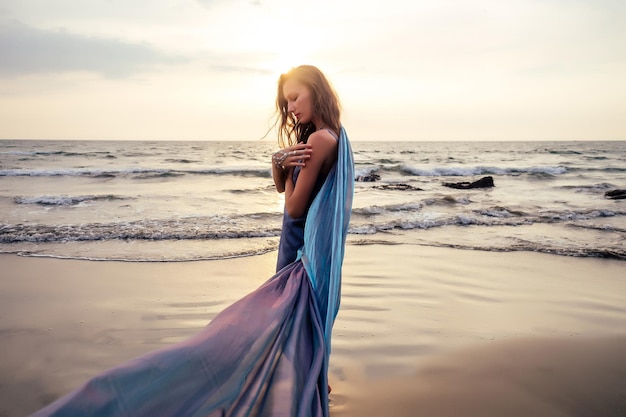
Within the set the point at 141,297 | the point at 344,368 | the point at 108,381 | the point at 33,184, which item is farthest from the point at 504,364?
the point at 33,184

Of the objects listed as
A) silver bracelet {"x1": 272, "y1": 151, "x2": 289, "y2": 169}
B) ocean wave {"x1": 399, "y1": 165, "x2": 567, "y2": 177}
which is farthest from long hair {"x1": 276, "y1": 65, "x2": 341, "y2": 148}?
ocean wave {"x1": 399, "y1": 165, "x2": 567, "y2": 177}

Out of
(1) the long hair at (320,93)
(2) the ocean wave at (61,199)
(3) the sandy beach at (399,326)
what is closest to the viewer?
(1) the long hair at (320,93)

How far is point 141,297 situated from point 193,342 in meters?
3.35

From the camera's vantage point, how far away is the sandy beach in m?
3.11

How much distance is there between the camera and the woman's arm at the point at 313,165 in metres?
2.22

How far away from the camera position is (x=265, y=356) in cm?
210

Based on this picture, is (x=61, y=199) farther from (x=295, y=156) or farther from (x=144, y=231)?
(x=295, y=156)

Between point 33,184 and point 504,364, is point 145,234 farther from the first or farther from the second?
point 33,184

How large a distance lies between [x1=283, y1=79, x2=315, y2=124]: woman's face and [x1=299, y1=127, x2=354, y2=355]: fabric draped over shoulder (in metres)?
0.20

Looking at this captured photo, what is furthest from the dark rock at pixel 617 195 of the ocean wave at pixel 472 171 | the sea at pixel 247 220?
the ocean wave at pixel 472 171

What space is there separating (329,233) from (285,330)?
49 centimetres

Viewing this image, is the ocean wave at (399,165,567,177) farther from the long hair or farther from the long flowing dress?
the long flowing dress

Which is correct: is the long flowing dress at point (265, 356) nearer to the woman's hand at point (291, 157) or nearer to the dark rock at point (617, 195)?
the woman's hand at point (291, 157)

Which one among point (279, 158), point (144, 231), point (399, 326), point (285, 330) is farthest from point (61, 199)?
point (285, 330)
